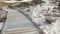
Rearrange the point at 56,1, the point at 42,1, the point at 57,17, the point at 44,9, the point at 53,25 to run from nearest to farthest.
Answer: the point at 53,25 < the point at 57,17 < the point at 44,9 < the point at 56,1 < the point at 42,1

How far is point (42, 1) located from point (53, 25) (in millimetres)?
991

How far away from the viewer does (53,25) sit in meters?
1.63

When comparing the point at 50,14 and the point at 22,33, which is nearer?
the point at 22,33

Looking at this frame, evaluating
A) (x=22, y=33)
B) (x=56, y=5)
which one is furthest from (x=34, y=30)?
(x=56, y=5)

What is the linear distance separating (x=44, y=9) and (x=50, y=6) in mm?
99

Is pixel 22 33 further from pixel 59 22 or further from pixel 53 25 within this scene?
pixel 59 22

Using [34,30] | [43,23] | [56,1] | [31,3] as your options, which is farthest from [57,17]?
[31,3]

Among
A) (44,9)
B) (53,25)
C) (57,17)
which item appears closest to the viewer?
(53,25)

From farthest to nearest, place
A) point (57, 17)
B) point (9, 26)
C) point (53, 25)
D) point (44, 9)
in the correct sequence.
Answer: point (44, 9), point (57, 17), point (53, 25), point (9, 26)

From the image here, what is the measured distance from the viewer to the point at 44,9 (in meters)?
2.17

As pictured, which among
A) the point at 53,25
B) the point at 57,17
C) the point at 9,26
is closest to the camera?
the point at 9,26

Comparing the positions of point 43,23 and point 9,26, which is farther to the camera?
point 43,23

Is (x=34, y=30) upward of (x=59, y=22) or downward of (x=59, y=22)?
upward

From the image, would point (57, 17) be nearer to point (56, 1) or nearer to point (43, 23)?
point (43, 23)
